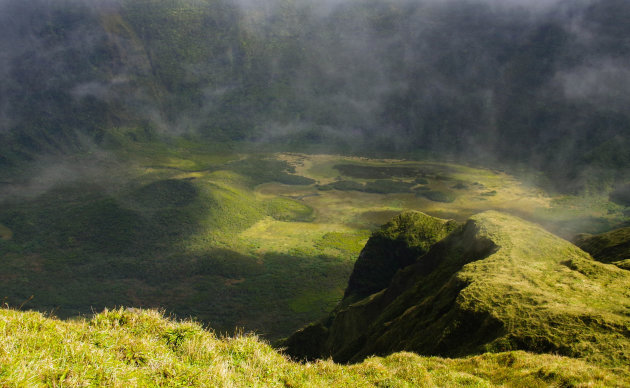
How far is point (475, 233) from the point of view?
2873 cm

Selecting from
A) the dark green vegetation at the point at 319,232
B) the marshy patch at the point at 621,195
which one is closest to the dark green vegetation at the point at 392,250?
the dark green vegetation at the point at 319,232

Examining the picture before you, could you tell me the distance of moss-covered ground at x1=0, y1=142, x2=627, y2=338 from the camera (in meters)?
63.9

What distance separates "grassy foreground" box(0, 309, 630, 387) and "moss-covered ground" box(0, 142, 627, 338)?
36172 mm

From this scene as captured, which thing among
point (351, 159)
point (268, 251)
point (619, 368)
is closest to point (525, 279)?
point (619, 368)

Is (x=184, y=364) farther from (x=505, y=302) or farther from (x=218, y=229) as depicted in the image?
(x=218, y=229)

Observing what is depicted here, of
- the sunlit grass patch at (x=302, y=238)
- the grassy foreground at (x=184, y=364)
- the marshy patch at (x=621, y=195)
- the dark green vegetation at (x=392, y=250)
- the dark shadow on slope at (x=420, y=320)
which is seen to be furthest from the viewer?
the marshy patch at (x=621, y=195)

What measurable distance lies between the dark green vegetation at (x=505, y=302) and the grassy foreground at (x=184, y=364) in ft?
6.16

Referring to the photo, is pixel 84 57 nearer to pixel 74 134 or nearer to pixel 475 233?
pixel 74 134

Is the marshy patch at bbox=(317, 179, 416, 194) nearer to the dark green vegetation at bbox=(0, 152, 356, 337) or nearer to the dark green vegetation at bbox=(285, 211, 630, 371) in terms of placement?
the dark green vegetation at bbox=(0, 152, 356, 337)

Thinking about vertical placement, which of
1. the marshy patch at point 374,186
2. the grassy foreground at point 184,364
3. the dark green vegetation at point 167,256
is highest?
the grassy foreground at point 184,364

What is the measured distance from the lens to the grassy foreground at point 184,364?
5840mm

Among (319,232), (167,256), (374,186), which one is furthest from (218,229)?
(374,186)

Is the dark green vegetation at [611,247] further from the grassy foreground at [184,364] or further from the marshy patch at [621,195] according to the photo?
the marshy patch at [621,195]

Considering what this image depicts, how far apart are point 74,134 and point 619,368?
195 meters
